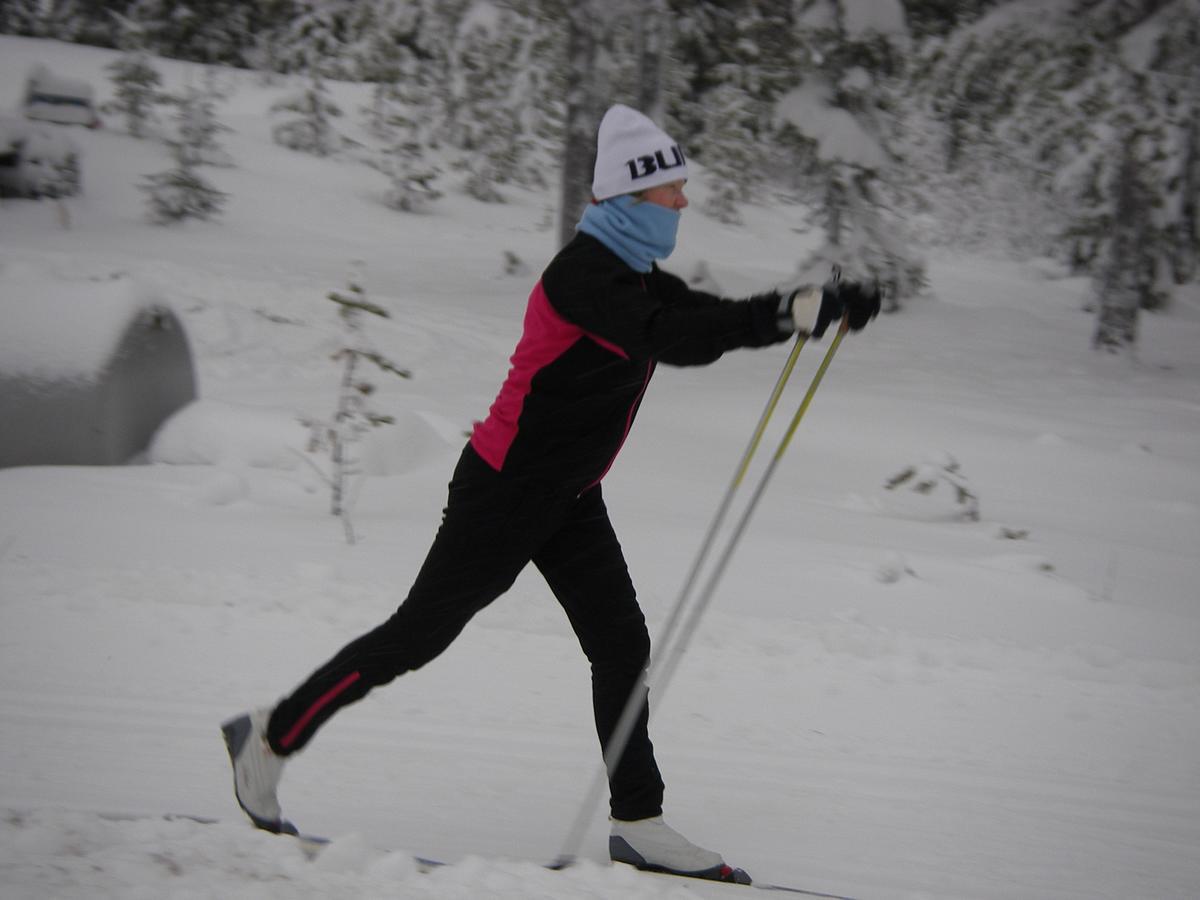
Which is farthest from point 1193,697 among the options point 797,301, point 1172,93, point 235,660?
point 1172,93

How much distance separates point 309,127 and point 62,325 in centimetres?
1963

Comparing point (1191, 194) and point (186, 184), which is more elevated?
point (1191, 194)

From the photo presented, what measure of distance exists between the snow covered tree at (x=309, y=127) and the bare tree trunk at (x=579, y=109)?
45.1 feet

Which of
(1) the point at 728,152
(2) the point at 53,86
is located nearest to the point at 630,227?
(2) the point at 53,86

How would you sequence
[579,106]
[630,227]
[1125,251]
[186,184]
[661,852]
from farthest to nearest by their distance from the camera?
[186,184] → [1125,251] → [579,106] → [661,852] → [630,227]

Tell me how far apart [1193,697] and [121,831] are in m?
4.16

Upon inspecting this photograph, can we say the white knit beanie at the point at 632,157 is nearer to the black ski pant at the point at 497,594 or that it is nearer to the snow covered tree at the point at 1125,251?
the black ski pant at the point at 497,594

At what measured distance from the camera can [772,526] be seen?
263 inches

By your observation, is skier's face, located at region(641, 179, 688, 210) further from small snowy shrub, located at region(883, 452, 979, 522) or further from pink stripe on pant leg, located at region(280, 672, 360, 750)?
small snowy shrub, located at region(883, 452, 979, 522)

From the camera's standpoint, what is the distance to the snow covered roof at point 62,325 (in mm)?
6480

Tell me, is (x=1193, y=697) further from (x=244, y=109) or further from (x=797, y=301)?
(x=244, y=109)

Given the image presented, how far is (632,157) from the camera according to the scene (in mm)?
2604

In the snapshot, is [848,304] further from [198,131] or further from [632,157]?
[198,131]

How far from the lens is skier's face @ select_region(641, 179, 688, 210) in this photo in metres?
2.63
